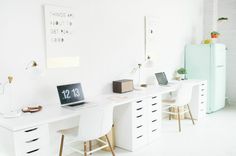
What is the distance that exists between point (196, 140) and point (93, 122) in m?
1.88

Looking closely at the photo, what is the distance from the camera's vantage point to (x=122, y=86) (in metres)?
3.60

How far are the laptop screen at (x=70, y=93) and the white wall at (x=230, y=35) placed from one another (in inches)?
170

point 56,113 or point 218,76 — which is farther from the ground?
point 218,76

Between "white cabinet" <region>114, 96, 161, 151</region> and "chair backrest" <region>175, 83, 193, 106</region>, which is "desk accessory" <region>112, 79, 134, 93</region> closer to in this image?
"white cabinet" <region>114, 96, 161, 151</region>

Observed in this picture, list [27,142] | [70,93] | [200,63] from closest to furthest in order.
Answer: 1. [27,142]
2. [70,93]
3. [200,63]

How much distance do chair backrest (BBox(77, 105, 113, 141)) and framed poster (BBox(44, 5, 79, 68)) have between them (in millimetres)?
848

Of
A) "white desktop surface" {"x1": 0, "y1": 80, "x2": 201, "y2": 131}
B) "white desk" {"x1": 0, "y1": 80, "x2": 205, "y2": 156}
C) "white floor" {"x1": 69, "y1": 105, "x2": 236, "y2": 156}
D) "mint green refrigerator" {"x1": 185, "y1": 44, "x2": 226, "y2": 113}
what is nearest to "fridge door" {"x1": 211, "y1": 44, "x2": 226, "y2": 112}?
"mint green refrigerator" {"x1": 185, "y1": 44, "x2": 226, "y2": 113}

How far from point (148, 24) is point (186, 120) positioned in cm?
197

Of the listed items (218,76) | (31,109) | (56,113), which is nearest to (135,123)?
(56,113)

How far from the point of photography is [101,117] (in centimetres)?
256

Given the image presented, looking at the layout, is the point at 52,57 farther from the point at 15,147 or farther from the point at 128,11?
the point at 128,11

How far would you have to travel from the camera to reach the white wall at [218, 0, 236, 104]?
5.80m

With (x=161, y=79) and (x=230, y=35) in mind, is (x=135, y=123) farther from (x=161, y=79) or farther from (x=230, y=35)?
(x=230, y=35)

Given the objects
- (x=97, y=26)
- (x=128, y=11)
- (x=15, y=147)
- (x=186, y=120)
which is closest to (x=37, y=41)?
(x=97, y=26)
